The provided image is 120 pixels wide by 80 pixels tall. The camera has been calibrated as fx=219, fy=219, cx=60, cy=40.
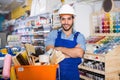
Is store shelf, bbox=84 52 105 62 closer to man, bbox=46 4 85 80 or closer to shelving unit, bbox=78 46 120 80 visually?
shelving unit, bbox=78 46 120 80

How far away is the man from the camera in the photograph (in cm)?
299

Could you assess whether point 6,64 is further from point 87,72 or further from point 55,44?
point 87,72

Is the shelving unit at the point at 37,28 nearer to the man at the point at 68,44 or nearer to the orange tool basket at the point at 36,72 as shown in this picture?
the man at the point at 68,44

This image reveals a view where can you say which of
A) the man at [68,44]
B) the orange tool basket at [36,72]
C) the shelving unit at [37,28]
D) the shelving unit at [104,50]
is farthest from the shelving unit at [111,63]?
the shelving unit at [37,28]

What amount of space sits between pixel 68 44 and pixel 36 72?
1.43 metres

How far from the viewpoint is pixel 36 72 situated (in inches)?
67.1

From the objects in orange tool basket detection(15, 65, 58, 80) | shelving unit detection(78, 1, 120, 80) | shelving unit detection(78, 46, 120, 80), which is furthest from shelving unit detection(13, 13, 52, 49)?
orange tool basket detection(15, 65, 58, 80)

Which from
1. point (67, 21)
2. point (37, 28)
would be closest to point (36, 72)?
point (67, 21)

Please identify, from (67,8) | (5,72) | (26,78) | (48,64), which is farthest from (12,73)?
(67,8)

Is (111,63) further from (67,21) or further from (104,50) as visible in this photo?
(67,21)

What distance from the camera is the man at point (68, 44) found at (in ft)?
9.82

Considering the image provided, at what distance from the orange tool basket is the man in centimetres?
124

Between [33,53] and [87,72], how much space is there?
249 cm

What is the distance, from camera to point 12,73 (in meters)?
1.88
